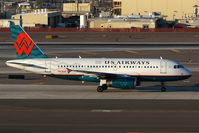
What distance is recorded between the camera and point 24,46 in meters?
58.2

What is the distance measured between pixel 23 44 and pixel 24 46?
29 cm

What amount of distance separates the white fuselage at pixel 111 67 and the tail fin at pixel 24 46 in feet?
4.91

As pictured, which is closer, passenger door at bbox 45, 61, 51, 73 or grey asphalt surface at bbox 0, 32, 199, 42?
passenger door at bbox 45, 61, 51, 73

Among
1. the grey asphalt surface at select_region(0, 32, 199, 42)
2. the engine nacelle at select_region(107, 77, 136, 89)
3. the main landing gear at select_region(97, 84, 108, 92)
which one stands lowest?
the grey asphalt surface at select_region(0, 32, 199, 42)

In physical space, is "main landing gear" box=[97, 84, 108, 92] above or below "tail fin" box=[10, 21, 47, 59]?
below

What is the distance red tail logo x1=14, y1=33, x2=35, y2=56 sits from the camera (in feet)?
190

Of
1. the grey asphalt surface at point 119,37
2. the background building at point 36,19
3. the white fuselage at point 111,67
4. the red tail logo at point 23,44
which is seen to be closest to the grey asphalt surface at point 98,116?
the white fuselage at point 111,67

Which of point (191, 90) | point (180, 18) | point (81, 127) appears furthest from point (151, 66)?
point (180, 18)

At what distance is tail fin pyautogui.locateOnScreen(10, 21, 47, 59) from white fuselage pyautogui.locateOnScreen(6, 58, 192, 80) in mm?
1496

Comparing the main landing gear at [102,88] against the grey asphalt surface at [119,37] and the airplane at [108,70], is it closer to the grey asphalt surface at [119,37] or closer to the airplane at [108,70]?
the airplane at [108,70]

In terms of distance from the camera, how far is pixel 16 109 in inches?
1734

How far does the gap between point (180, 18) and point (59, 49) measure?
4025 inches

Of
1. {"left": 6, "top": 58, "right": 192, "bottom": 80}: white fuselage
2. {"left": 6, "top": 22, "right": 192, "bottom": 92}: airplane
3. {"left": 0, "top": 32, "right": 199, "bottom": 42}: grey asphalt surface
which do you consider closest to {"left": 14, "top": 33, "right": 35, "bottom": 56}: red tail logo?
{"left": 6, "top": 22, "right": 192, "bottom": 92}: airplane

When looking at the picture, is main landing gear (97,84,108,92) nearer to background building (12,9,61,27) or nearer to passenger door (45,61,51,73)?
passenger door (45,61,51,73)
